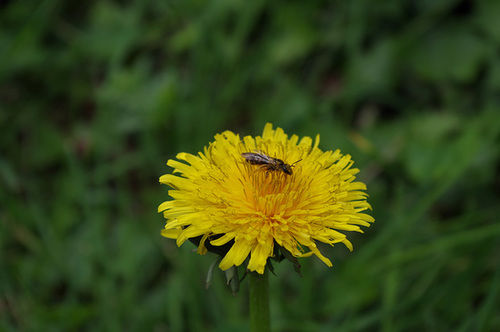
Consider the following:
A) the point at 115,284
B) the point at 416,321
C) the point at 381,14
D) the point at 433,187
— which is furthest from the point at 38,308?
the point at 381,14

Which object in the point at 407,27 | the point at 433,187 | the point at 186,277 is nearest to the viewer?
the point at 186,277

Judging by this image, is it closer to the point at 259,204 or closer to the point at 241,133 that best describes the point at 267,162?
the point at 259,204

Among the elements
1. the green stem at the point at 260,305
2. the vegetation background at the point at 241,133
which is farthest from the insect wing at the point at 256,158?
the vegetation background at the point at 241,133

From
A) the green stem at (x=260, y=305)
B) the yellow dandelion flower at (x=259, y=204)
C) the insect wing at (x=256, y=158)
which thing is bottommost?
the green stem at (x=260, y=305)

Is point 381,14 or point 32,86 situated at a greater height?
point 32,86

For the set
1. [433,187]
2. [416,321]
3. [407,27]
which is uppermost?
[407,27]

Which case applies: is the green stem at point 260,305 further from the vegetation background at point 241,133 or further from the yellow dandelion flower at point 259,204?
the vegetation background at point 241,133

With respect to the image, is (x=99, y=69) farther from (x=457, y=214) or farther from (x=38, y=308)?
(x=457, y=214)
